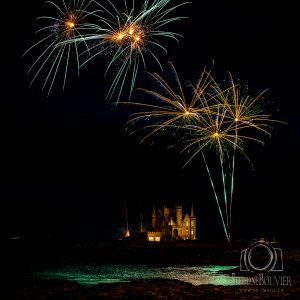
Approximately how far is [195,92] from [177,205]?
312ft

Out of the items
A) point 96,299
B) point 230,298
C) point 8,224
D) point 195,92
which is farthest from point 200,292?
point 8,224

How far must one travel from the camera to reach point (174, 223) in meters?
115

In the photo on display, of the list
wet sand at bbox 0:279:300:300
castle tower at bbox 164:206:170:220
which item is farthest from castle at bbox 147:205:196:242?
wet sand at bbox 0:279:300:300

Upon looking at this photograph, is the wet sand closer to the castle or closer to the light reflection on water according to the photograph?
the light reflection on water

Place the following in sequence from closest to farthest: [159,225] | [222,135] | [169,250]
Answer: [222,135] → [169,250] → [159,225]

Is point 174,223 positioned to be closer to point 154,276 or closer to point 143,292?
point 154,276

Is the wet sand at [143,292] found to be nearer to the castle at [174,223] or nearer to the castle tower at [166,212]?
the castle at [174,223]

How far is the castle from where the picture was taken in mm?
113312

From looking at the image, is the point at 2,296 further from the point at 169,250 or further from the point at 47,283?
the point at 169,250

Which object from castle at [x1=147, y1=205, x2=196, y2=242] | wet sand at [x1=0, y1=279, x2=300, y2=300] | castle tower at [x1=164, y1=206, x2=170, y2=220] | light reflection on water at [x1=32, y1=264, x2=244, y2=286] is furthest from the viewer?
castle tower at [x1=164, y1=206, x2=170, y2=220]

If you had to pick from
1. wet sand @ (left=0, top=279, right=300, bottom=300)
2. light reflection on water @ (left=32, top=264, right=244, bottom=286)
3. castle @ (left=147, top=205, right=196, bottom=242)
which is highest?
castle @ (left=147, top=205, right=196, bottom=242)

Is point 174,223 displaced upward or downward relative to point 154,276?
upward

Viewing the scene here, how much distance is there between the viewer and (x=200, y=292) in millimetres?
17438

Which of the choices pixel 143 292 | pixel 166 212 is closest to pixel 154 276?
pixel 143 292
